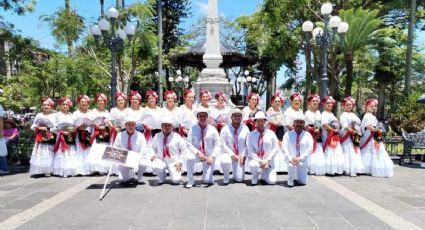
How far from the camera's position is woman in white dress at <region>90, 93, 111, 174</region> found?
917cm

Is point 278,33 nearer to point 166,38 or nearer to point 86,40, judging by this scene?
point 86,40

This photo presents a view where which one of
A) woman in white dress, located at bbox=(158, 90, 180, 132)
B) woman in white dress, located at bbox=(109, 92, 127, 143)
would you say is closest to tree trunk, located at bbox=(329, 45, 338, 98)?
woman in white dress, located at bbox=(158, 90, 180, 132)

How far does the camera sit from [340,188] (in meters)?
7.85

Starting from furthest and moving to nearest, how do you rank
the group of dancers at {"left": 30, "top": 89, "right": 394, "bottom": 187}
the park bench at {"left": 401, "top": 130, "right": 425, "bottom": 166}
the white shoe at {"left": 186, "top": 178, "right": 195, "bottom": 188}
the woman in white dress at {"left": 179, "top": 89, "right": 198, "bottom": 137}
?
1. the park bench at {"left": 401, "top": 130, "right": 425, "bottom": 166}
2. the woman in white dress at {"left": 179, "top": 89, "right": 198, "bottom": 137}
3. the group of dancers at {"left": 30, "top": 89, "right": 394, "bottom": 187}
4. the white shoe at {"left": 186, "top": 178, "right": 195, "bottom": 188}

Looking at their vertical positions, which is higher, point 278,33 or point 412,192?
point 278,33

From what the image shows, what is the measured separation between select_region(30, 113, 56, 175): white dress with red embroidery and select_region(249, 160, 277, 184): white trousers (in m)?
4.84

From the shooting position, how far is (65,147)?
931 cm

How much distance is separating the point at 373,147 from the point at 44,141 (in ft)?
25.8

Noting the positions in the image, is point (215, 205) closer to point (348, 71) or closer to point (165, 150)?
point (165, 150)

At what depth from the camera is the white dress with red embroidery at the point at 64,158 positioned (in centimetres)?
924

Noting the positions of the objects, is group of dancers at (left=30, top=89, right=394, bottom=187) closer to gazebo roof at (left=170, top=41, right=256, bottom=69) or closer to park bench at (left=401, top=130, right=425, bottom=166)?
park bench at (left=401, top=130, right=425, bottom=166)

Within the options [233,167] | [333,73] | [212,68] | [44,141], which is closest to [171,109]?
[233,167]

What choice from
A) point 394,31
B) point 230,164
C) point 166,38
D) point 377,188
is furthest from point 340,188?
point 166,38

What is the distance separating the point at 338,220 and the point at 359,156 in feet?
13.8
